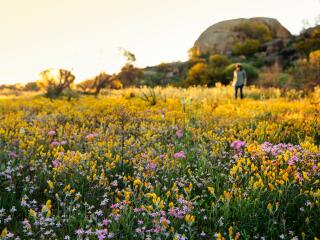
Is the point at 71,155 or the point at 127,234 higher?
the point at 71,155

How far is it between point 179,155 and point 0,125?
14.1 ft

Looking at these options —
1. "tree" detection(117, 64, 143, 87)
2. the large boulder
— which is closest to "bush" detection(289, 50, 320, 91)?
"tree" detection(117, 64, 143, 87)

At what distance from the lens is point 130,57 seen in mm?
43750

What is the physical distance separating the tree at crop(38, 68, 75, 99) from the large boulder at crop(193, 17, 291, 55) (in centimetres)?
3788

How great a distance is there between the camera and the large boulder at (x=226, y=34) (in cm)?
5762

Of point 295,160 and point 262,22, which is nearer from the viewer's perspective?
point 295,160

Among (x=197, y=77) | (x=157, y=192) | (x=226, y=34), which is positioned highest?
(x=226, y=34)

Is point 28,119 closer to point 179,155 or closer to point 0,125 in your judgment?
point 0,125

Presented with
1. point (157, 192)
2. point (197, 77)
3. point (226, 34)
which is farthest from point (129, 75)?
point (157, 192)

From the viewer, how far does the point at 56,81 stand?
1886 cm

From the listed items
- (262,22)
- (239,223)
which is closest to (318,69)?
(239,223)

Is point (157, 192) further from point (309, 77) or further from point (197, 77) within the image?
point (197, 77)

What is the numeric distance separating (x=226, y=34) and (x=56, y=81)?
4508 cm

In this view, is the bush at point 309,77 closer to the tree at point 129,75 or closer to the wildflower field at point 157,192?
the wildflower field at point 157,192
